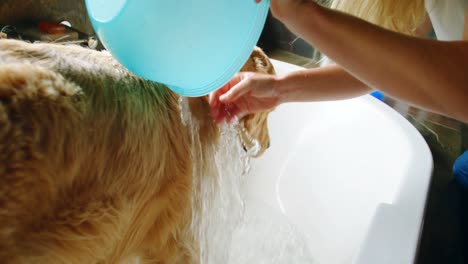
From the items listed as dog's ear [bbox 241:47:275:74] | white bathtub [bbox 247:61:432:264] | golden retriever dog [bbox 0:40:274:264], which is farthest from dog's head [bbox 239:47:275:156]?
white bathtub [bbox 247:61:432:264]

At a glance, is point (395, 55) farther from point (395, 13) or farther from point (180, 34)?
point (395, 13)

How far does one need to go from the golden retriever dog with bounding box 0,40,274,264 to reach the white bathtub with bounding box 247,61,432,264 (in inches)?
17.7

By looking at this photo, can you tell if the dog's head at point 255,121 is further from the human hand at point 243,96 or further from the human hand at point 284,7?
the human hand at point 284,7

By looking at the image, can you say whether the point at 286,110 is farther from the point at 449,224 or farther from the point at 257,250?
the point at 449,224

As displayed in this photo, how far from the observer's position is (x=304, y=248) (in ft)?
4.46

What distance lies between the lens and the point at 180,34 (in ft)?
1.78

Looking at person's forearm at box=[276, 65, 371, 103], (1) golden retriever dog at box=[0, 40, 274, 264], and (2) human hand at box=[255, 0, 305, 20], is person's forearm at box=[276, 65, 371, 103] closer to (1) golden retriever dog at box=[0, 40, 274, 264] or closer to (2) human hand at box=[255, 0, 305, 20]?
(1) golden retriever dog at box=[0, 40, 274, 264]

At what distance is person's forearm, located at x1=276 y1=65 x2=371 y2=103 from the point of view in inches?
41.2

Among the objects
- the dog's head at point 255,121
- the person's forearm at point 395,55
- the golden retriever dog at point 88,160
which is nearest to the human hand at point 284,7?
the person's forearm at point 395,55

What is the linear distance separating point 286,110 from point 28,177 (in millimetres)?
1330

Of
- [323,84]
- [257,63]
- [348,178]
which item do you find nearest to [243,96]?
[257,63]

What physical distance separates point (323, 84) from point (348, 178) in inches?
19.2

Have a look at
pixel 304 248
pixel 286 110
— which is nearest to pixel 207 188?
pixel 304 248

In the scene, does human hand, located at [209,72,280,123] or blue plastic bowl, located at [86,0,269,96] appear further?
human hand, located at [209,72,280,123]
